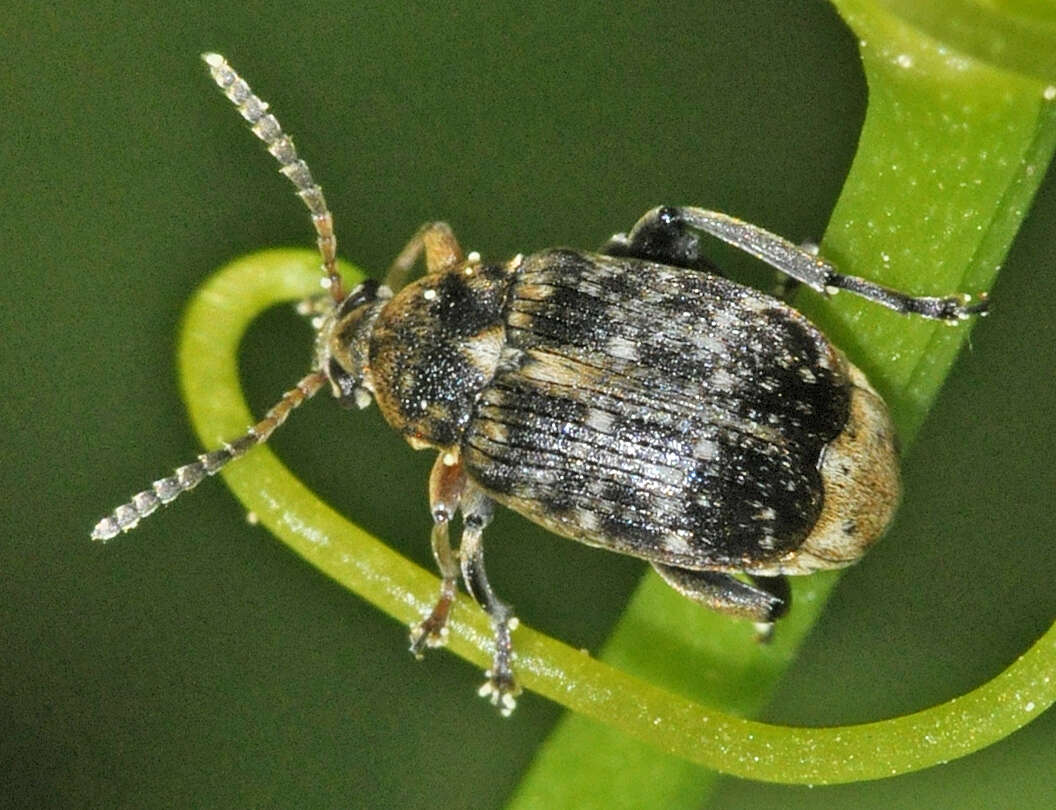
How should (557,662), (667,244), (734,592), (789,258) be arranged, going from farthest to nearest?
1. (667,244)
2. (789,258)
3. (734,592)
4. (557,662)

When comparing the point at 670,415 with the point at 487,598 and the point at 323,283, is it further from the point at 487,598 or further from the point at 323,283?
the point at 323,283

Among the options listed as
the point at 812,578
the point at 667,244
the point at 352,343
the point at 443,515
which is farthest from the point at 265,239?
the point at 812,578

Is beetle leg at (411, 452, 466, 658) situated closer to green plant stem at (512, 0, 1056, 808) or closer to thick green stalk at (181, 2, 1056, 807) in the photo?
thick green stalk at (181, 2, 1056, 807)

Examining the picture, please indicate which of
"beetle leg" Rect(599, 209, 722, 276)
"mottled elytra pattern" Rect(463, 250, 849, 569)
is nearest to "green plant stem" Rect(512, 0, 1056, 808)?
"mottled elytra pattern" Rect(463, 250, 849, 569)

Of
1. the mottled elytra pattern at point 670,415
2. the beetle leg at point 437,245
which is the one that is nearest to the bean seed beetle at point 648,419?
the mottled elytra pattern at point 670,415

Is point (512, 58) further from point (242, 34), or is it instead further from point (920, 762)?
point (920, 762)

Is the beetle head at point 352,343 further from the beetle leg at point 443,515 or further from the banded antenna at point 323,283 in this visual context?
the beetle leg at point 443,515

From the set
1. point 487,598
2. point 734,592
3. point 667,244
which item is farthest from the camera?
point 667,244
